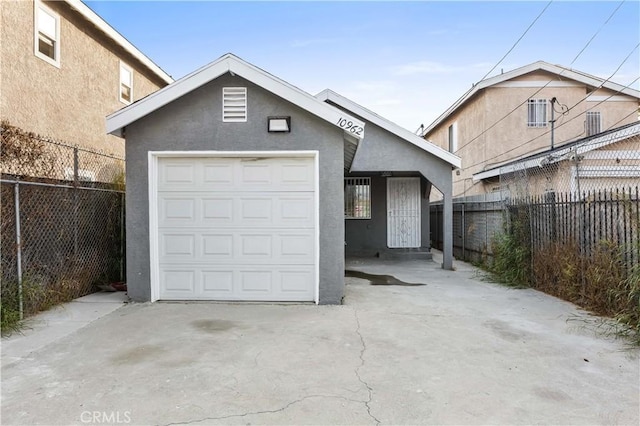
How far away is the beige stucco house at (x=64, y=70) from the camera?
857cm

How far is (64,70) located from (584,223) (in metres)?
12.0

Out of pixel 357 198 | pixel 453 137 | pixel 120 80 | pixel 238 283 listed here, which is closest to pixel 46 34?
pixel 120 80

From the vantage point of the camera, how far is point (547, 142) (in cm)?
1662

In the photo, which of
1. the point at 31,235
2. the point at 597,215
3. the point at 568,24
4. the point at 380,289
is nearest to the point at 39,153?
the point at 31,235

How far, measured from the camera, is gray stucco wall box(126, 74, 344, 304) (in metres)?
6.96

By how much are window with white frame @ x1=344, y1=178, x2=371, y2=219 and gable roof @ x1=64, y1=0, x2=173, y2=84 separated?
26.3 ft

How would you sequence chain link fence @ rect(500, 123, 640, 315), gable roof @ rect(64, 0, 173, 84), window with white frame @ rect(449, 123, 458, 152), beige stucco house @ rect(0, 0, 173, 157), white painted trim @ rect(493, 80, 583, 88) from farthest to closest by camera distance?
window with white frame @ rect(449, 123, 458, 152) → white painted trim @ rect(493, 80, 583, 88) → gable roof @ rect(64, 0, 173, 84) → beige stucco house @ rect(0, 0, 173, 157) → chain link fence @ rect(500, 123, 640, 315)

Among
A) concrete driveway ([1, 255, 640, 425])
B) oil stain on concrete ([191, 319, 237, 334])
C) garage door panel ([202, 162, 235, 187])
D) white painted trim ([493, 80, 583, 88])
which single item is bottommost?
concrete driveway ([1, 255, 640, 425])

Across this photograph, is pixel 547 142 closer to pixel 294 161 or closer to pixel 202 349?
pixel 294 161

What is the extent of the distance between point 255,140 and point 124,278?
428cm

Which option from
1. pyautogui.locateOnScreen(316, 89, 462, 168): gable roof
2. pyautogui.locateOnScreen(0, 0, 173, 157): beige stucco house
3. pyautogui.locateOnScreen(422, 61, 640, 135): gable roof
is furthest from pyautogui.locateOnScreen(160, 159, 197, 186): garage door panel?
pyautogui.locateOnScreen(422, 61, 640, 135): gable roof

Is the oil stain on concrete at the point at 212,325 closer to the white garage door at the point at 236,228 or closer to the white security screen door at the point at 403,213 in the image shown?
the white garage door at the point at 236,228

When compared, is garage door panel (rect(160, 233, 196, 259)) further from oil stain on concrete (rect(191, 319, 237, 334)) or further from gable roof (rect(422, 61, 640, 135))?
gable roof (rect(422, 61, 640, 135))

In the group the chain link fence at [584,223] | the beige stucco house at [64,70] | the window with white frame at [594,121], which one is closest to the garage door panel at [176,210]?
the beige stucco house at [64,70]
